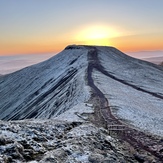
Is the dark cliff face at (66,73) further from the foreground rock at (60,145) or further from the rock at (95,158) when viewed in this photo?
the rock at (95,158)

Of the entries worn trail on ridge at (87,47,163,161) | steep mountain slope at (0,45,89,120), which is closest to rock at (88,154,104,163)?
worn trail on ridge at (87,47,163,161)

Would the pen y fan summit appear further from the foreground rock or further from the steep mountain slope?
the foreground rock

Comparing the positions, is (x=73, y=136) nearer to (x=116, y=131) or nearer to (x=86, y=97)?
(x=116, y=131)

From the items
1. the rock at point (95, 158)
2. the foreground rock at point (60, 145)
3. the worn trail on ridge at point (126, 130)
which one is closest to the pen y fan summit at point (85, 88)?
the worn trail on ridge at point (126, 130)

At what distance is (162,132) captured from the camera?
90.8 feet

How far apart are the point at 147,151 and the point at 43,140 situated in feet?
30.7

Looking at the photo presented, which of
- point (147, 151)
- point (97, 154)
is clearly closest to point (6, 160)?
point (97, 154)

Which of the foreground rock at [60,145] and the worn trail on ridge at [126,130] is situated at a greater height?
the foreground rock at [60,145]

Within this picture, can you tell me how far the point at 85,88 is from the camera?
50.8 meters

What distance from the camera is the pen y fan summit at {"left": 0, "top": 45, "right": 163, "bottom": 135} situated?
38175 millimetres

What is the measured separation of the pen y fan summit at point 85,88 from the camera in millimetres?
38175

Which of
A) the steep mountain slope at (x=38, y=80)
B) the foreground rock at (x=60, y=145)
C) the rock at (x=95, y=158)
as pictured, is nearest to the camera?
the foreground rock at (x=60, y=145)

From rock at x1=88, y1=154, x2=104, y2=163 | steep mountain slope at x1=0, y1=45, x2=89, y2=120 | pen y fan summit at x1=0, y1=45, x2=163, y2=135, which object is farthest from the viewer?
steep mountain slope at x1=0, y1=45, x2=89, y2=120

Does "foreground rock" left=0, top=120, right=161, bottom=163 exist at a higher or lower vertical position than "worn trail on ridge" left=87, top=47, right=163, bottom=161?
higher
